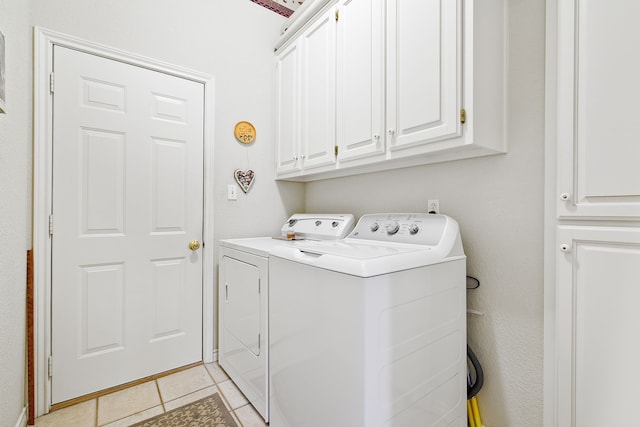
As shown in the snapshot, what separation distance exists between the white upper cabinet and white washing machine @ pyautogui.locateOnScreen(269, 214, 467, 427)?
0.40 m

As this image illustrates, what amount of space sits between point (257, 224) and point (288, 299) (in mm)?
1169

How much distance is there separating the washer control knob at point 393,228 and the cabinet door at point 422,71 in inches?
15.4

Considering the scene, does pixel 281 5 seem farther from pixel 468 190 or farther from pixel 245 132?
pixel 468 190

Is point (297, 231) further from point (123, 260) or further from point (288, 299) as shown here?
point (123, 260)

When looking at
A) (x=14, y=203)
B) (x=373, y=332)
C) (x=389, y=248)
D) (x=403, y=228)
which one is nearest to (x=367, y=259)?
(x=373, y=332)

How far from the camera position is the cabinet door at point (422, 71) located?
1211 millimetres

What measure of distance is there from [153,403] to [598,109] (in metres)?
2.50

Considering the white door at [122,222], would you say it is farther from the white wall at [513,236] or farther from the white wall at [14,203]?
the white wall at [513,236]

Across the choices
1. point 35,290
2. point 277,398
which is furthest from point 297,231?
point 35,290

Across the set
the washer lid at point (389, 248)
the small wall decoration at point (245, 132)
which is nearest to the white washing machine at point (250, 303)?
the washer lid at point (389, 248)

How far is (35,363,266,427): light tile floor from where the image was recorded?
155 centimetres

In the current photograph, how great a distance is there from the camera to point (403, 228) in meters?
1.51

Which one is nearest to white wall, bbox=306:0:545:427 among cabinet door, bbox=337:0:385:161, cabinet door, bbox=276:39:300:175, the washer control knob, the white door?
the washer control knob

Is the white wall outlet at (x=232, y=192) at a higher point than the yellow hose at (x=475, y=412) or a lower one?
higher
